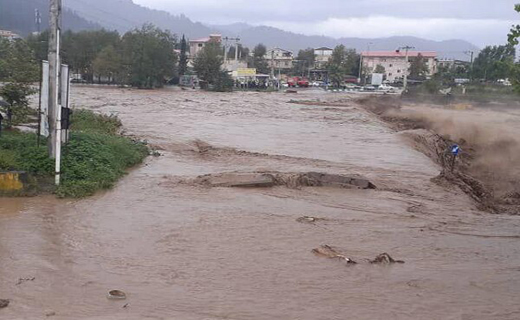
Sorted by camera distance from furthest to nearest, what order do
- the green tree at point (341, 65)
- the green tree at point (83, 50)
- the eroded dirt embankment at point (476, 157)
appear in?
the green tree at point (341, 65) < the green tree at point (83, 50) < the eroded dirt embankment at point (476, 157)

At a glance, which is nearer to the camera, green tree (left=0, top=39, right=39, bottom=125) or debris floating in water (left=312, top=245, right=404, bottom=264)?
debris floating in water (left=312, top=245, right=404, bottom=264)

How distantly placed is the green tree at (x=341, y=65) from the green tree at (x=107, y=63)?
48.9 m

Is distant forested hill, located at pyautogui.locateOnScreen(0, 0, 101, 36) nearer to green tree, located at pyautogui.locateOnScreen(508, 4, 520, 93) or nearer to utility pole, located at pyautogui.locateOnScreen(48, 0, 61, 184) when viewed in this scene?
utility pole, located at pyautogui.locateOnScreen(48, 0, 61, 184)

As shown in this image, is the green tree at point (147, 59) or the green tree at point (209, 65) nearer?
the green tree at point (147, 59)

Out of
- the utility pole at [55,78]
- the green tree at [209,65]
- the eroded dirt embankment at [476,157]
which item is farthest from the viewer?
the green tree at [209,65]

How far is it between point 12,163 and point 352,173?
948cm

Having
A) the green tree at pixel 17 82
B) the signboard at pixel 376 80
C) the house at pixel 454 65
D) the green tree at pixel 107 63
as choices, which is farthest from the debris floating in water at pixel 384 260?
the signboard at pixel 376 80

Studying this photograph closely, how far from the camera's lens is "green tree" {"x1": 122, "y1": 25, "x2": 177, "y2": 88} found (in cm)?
7025

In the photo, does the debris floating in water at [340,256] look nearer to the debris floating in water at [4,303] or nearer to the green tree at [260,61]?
the debris floating in water at [4,303]

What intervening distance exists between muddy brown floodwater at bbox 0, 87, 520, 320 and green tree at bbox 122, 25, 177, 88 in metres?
56.9

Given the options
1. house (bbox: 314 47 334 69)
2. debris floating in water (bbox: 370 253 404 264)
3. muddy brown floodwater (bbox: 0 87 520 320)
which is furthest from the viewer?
house (bbox: 314 47 334 69)

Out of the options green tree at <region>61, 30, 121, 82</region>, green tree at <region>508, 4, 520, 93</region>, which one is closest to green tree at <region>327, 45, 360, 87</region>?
green tree at <region>61, 30, 121, 82</region>

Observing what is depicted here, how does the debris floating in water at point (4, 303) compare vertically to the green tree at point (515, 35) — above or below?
below

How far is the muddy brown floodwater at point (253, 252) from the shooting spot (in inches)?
243
